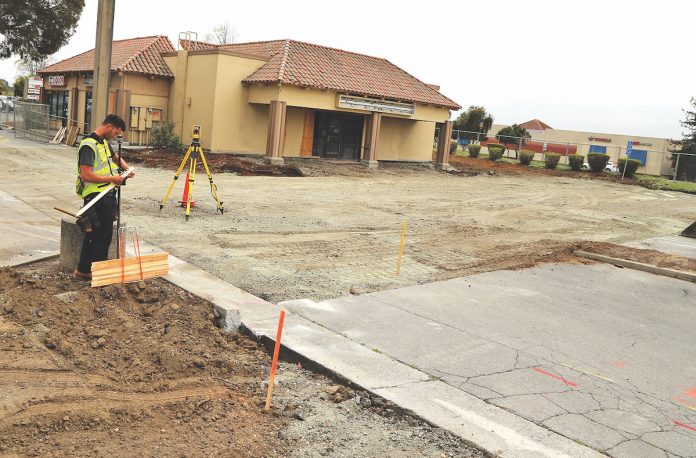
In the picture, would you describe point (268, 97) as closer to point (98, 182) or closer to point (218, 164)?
point (218, 164)

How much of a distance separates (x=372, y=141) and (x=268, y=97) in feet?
19.8

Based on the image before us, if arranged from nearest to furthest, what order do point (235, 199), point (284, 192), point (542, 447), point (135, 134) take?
point (542, 447) → point (235, 199) → point (284, 192) → point (135, 134)

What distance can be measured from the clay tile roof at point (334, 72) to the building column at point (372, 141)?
1182 mm

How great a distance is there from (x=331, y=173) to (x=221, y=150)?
5.14 meters

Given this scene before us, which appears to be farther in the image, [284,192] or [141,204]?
[284,192]

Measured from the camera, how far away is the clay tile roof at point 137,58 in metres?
29.7

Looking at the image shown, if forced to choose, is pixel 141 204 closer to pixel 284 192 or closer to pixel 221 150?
pixel 284 192

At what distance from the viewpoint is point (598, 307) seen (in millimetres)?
8945

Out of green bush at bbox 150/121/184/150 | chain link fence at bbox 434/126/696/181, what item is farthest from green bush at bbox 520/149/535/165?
green bush at bbox 150/121/184/150

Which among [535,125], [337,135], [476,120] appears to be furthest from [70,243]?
[535,125]

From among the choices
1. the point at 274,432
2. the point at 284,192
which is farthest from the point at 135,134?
the point at 274,432

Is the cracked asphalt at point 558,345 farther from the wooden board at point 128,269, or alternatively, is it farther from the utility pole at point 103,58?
the utility pole at point 103,58

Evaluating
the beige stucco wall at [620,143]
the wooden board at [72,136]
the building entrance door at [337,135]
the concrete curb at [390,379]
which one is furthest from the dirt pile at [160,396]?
the beige stucco wall at [620,143]

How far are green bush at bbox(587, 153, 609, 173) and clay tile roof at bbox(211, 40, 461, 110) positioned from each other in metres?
9.55
